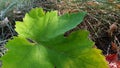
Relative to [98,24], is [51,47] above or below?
above

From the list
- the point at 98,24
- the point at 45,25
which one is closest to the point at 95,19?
the point at 98,24

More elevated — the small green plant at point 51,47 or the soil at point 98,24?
the small green plant at point 51,47

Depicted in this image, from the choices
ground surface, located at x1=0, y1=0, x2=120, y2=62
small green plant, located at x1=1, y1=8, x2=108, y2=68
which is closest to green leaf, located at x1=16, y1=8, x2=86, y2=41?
small green plant, located at x1=1, y1=8, x2=108, y2=68

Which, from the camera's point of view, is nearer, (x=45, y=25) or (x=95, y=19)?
(x=45, y=25)

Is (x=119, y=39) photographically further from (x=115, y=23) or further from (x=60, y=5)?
(x=60, y=5)

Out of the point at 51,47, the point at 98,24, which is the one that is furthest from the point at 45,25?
the point at 98,24

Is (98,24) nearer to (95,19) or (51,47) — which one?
(95,19)

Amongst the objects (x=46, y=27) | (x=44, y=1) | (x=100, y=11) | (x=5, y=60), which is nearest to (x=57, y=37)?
(x=46, y=27)

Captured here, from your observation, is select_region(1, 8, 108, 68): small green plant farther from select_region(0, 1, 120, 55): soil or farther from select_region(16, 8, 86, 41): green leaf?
select_region(0, 1, 120, 55): soil

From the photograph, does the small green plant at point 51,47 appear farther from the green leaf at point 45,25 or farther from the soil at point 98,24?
the soil at point 98,24

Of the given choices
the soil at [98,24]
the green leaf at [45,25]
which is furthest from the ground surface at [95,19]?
the green leaf at [45,25]
